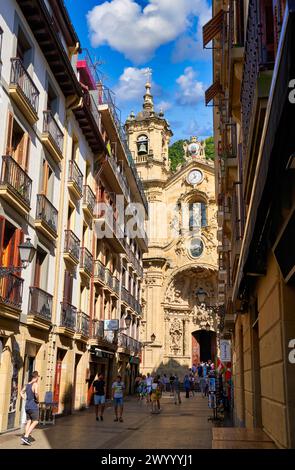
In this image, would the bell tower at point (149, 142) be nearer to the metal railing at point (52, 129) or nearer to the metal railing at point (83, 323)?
the metal railing at point (83, 323)

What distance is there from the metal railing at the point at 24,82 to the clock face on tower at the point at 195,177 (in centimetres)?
3085

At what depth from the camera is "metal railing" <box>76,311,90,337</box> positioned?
69.6ft

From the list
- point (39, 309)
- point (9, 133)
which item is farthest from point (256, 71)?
point (39, 309)

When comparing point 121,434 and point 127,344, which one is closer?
point 121,434

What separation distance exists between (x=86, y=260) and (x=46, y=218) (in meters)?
5.59

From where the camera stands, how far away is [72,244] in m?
20.2

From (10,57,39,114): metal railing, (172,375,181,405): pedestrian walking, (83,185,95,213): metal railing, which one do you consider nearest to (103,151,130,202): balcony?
(83,185,95,213): metal railing

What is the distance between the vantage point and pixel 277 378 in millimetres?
5672

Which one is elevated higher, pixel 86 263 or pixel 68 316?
pixel 86 263

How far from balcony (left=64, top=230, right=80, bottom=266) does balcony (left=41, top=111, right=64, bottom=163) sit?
Answer: 2.92 meters

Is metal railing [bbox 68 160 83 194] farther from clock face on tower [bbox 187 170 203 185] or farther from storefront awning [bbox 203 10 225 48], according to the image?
clock face on tower [bbox 187 170 203 185]

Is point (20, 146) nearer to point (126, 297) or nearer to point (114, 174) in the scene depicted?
point (114, 174)

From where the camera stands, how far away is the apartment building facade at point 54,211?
14023 millimetres

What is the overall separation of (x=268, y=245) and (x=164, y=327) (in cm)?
3860
